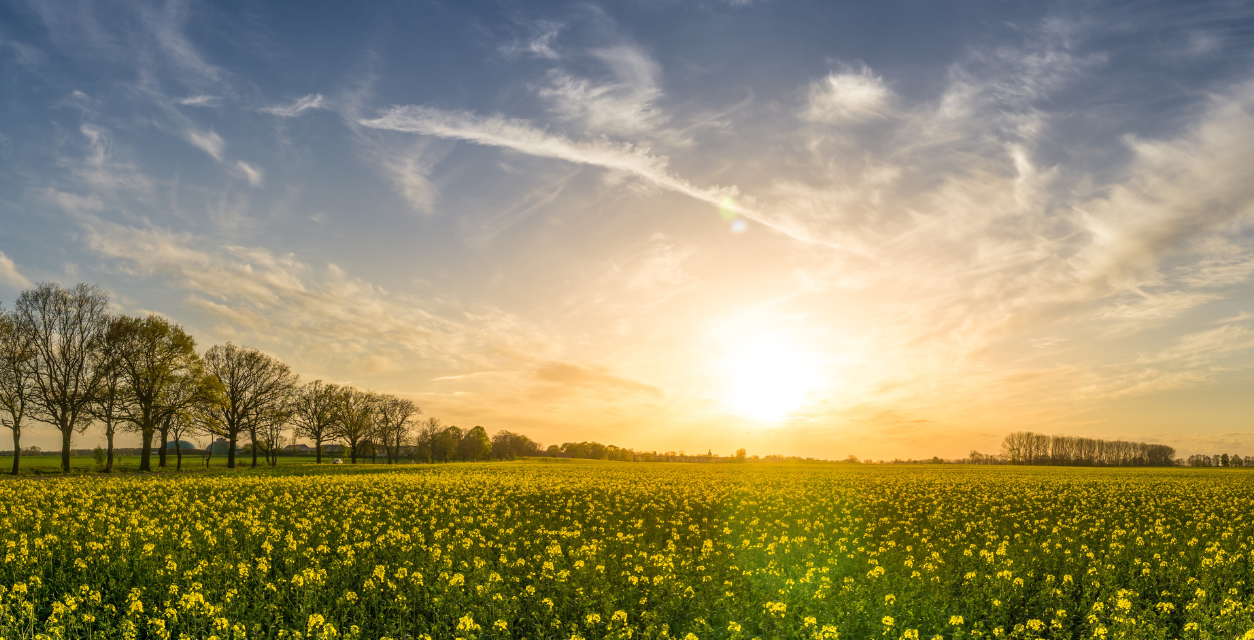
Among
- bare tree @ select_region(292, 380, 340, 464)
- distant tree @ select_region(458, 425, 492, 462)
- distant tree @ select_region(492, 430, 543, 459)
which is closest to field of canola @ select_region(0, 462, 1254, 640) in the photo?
bare tree @ select_region(292, 380, 340, 464)

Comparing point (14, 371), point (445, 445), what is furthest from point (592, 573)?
point (445, 445)

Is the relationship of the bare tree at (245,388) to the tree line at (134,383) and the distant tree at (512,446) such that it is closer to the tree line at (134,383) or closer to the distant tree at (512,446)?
the tree line at (134,383)

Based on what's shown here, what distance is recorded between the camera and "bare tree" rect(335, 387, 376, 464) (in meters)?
94.1

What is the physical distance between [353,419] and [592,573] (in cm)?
9431

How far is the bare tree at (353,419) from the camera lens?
9406 centimetres

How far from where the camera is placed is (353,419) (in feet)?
317

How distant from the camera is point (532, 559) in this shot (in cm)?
1536

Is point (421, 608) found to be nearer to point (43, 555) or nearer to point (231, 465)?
point (43, 555)

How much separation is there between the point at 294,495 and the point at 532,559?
17.9 metres

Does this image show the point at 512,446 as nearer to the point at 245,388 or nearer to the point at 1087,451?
the point at 245,388

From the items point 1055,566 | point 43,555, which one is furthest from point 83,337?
point 1055,566

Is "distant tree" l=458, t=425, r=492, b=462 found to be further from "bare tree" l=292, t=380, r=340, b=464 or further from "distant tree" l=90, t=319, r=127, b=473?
"distant tree" l=90, t=319, r=127, b=473

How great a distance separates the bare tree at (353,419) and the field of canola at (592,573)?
7209cm

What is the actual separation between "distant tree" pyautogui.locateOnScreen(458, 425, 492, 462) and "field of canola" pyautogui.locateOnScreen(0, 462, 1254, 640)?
114 meters
